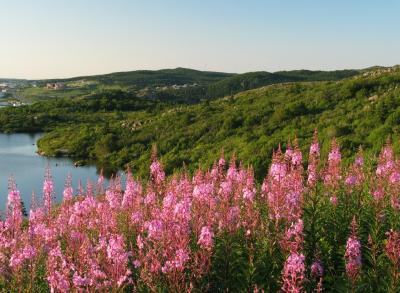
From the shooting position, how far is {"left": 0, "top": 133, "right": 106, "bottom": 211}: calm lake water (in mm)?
41963

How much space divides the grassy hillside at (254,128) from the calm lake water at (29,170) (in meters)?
3.32

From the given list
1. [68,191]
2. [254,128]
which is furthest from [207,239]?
[254,128]

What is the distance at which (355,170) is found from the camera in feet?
31.7

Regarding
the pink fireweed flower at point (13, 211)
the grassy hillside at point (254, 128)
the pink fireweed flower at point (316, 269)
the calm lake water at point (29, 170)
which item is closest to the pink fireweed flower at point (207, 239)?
the pink fireweed flower at point (316, 269)

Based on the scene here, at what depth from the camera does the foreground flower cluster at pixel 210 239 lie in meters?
5.46

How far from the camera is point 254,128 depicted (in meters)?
A: 45.6

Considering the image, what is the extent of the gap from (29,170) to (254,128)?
2635 cm

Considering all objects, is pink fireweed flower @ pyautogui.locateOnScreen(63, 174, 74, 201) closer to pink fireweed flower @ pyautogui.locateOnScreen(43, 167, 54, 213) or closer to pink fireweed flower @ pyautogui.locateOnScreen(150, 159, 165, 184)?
pink fireweed flower @ pyautogui.locateOnScreen(43, 167, 54, 213)

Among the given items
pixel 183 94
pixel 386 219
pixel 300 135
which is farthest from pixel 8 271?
pixel 183 94

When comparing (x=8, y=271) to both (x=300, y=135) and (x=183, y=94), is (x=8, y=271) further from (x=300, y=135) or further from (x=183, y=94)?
(x=183, y=94)

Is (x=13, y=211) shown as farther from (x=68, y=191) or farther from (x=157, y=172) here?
(x=157, y=172)

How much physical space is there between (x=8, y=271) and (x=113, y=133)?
2403 inches

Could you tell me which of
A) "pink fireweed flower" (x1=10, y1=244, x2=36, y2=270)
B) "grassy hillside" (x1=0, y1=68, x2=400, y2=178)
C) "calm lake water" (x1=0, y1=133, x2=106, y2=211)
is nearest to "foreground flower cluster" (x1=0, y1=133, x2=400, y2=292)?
"pink fireweed flower" (x1=10, y1=244, x2=36, y2=270)

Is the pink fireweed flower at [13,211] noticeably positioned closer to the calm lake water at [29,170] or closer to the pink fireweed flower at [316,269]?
the pink fireweed flower at [316,269]
